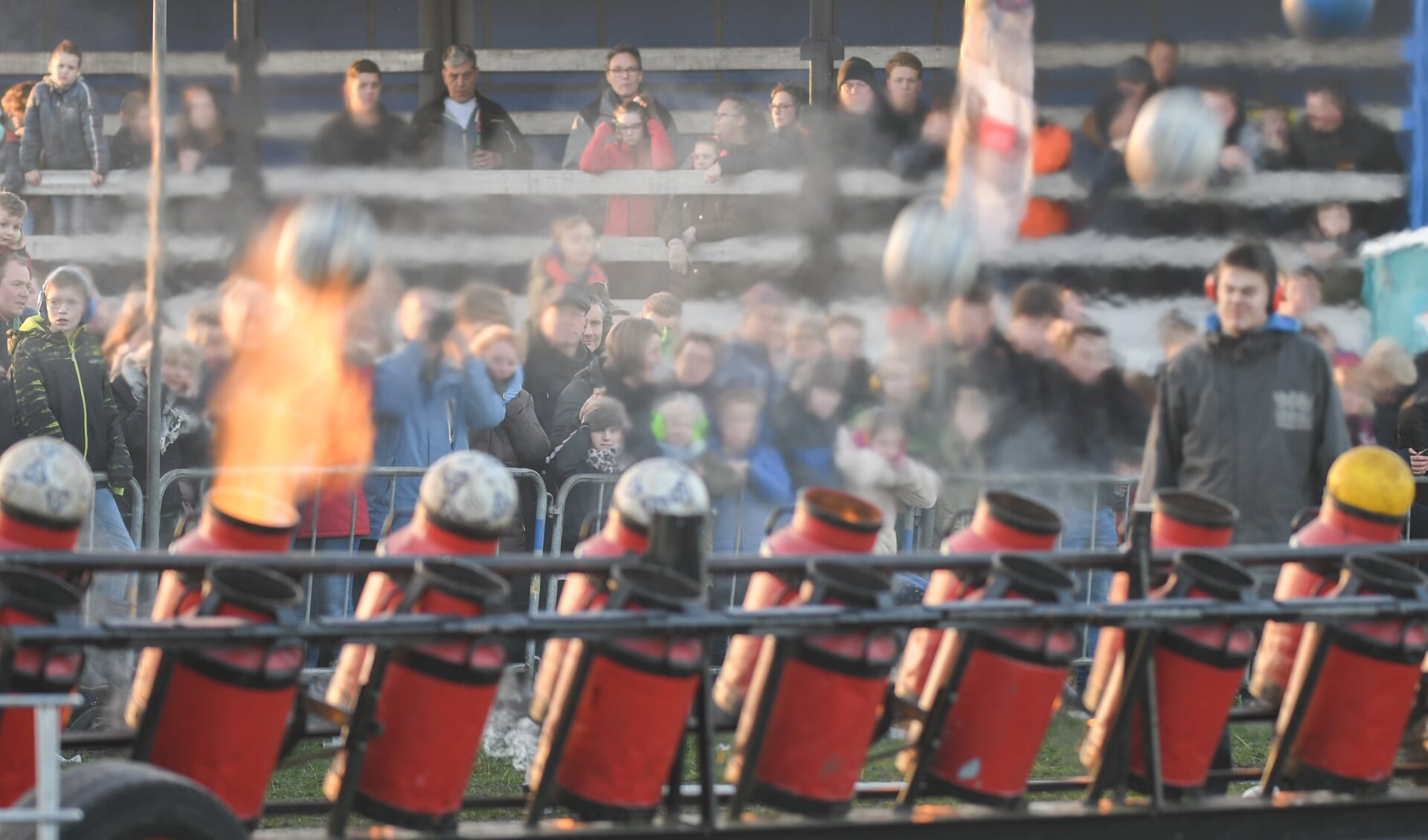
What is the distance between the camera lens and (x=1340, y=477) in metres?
4.62

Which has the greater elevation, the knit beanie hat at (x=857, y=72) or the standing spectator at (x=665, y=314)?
the knit beanie hat at (x=857, y=72)

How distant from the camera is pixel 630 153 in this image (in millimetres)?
8648

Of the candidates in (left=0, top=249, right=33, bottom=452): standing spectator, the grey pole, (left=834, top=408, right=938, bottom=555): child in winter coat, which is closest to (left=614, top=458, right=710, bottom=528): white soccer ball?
the grey pole

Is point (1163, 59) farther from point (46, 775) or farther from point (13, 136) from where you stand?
point (46, 775)

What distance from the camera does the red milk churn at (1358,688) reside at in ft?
14.2

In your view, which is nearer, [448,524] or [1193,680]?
[448,524]

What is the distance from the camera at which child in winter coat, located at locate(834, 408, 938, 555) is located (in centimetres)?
761

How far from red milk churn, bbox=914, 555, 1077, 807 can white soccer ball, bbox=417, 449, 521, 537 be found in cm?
106

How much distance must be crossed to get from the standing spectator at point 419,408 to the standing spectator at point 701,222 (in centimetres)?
161

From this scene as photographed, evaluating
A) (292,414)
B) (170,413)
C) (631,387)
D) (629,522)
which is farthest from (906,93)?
(629,522)

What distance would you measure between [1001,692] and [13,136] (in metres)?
6.13

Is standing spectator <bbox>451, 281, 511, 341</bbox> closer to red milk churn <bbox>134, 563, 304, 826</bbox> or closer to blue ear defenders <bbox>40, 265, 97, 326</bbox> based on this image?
blue ear defenders <bbox>40, 265, 97, 326</bbox>

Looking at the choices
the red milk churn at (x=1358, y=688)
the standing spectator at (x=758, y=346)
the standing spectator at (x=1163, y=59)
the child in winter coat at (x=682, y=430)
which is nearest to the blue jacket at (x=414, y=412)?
the child in winter coat at (x=682, y=430)

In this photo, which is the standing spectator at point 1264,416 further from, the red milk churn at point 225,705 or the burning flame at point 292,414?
the burning flame at point 292,414
